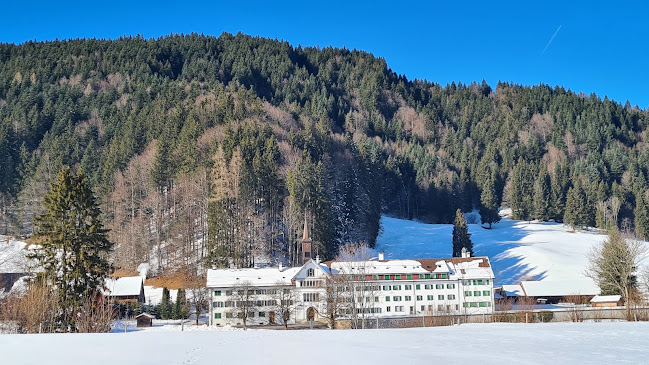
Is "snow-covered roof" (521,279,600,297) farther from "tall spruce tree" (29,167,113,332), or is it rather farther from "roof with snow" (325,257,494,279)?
"tall spruce tree" (29,167,113,332)

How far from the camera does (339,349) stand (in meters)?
19.9

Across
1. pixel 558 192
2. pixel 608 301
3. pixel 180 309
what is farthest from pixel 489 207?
pixel 180 309

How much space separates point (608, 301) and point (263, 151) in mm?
42984

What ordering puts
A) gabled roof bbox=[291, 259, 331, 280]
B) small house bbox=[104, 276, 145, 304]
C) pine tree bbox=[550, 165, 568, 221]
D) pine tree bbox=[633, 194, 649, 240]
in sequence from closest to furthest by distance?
small house bbox=[104, 276, 145, 304] → gabled roof bbox=[291, 259, 331, 280] → pine tree bbox=[633, 194, 649, 240] → pine tree bbox=[550, 165, 568, 221]

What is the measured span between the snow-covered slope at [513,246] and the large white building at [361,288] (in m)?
17.1

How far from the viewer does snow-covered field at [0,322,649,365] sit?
17.1 m

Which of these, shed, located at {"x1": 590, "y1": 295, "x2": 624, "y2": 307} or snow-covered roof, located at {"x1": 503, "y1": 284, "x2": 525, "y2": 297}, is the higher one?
snow-covered roof, located at {"x1": 503, "y1": 284, "x2": 525, "y2": 297}

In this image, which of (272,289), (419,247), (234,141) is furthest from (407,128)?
(272,289)

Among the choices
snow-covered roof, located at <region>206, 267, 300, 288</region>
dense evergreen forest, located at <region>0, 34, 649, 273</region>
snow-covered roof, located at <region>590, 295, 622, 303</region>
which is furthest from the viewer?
dense evergreen forest, located at <region>0, 34, 649, 273</region>

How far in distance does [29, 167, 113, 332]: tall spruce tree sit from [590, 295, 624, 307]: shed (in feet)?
151

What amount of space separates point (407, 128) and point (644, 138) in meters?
64.0

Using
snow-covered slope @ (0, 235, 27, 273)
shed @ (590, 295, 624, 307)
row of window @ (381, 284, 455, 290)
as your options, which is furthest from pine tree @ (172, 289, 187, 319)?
shed @ (590, 295, 624, 307)

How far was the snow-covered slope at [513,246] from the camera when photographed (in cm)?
8438

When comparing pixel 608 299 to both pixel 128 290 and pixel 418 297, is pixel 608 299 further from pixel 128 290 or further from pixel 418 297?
pixel 128 290
